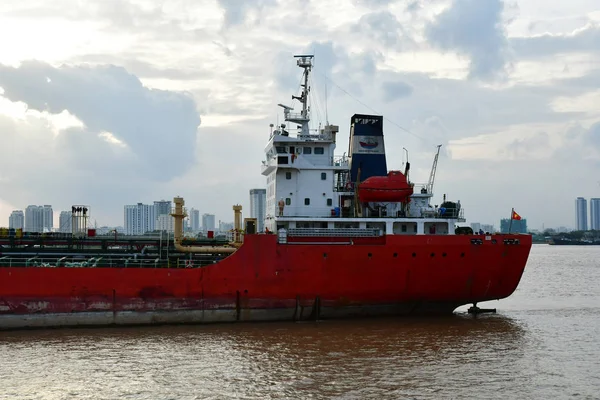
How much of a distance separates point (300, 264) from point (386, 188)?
4.06 metres

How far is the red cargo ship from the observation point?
2041 centimetres

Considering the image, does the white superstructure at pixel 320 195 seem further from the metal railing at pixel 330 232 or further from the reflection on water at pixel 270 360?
the reflection on water at pixel 270 360

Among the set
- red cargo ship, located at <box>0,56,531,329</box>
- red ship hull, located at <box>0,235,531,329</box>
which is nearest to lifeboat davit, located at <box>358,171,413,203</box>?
red cargo ship, located at <box>0,56,531,329</box>

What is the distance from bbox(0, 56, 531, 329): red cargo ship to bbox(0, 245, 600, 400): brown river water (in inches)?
25.0

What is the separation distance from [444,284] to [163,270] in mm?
9462

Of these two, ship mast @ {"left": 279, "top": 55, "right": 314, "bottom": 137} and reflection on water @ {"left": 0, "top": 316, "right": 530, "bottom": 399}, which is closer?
reflection on water @ {"left": 0, "top": 316, "right": 530, "bottom": 399}

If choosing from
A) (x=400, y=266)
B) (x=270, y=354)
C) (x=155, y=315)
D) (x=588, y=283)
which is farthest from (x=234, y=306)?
(x=588, y=283)

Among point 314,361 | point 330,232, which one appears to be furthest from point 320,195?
point 314,361

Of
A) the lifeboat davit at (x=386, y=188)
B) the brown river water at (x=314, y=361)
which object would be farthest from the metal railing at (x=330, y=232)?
the brown river water at (x=314, y=361)

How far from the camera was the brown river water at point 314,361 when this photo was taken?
45.9 ft

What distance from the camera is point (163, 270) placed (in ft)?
67.7

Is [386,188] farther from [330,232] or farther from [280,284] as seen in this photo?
[280,284]

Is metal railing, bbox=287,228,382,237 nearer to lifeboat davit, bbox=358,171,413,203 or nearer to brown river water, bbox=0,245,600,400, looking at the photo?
lifeboat davit, bbox=358,171,413,203

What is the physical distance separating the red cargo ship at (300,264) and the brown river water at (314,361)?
2.09 feet
